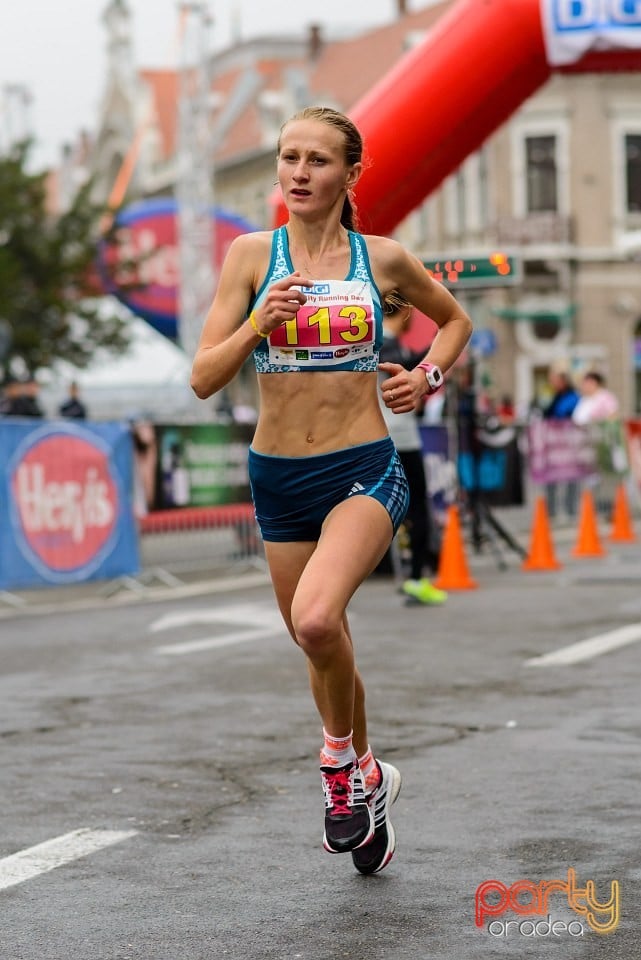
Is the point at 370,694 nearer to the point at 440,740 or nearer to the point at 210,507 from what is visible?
the point at 440,740

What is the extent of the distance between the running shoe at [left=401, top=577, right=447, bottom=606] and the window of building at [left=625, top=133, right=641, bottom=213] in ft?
128

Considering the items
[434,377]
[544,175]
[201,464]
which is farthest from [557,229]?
[434,377]

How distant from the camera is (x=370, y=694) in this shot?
8266 mm

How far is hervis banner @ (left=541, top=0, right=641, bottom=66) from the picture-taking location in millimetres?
13641

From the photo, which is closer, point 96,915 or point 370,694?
point 96,915

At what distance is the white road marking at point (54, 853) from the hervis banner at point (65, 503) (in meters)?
7.98

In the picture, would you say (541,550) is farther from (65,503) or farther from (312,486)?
(312,486)

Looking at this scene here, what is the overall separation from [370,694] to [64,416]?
1401cm

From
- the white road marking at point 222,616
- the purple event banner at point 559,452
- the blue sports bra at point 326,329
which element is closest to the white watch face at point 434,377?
the blue sports bra at point 326,329

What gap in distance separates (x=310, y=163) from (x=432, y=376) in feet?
2.11

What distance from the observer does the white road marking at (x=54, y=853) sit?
193 inches

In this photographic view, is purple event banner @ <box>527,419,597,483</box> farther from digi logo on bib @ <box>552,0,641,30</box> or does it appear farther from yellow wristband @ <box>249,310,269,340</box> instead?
yellow wristband @ <box>249,310,269,340</box>

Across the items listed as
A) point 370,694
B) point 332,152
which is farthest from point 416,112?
point 332,152

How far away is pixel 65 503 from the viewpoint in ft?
45.4
